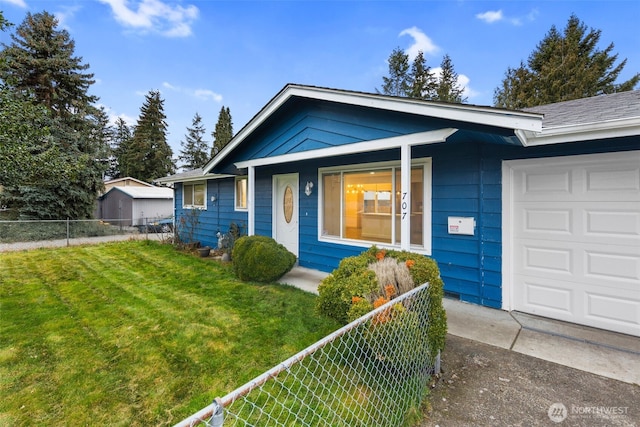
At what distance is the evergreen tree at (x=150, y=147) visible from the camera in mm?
30328

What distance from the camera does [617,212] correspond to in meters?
3.39

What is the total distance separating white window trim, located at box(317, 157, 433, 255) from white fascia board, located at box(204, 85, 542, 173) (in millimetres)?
1318

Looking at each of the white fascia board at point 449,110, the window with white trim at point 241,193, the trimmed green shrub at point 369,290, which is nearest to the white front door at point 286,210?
the window with white trim at point 241,193

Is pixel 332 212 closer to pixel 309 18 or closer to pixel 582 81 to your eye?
pixel 309 18

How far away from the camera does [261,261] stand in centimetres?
553

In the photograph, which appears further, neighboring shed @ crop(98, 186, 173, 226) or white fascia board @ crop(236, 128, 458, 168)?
neighboring shed @ crop(98, 186, 173, 226)

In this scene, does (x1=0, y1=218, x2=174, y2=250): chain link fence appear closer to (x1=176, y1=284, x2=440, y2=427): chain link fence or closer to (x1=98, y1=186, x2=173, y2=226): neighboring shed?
(x1=98, y1=186, x2=173, y2=226): neighboring shed

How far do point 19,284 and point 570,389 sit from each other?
8387 mm

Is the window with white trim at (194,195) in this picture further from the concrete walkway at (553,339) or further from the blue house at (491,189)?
the concrete walkway at (553,339)

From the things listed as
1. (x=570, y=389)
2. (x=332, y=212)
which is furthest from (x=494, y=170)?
(x=332, y=212)

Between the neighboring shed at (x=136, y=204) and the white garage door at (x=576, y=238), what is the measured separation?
18.4m

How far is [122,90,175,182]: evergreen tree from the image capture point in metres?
30.3

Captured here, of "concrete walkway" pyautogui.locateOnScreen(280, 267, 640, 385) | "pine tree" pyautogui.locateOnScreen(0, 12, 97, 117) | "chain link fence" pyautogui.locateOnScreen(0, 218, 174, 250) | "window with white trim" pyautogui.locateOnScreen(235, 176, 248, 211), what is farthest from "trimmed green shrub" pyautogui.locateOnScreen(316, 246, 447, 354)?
"pine tree" pyautogui.locateOnScreen(0, 12, 97, 117)

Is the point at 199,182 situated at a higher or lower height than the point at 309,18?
lower
